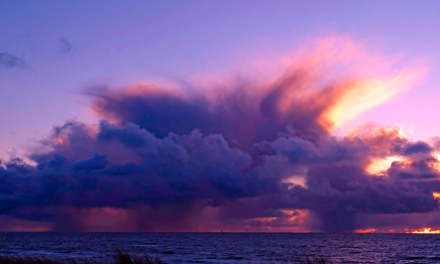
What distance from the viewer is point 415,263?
8462cm

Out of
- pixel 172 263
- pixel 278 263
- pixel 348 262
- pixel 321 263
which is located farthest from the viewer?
pixel 348 262

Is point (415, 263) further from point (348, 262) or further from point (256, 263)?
point (256, 263)

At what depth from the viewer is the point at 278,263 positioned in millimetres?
74125

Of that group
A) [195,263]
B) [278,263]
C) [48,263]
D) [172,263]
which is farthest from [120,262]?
[278,263]

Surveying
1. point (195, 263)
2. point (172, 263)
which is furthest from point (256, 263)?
point (172, 263)

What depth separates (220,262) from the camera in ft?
254

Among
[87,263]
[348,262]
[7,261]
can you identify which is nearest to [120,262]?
[87,263]

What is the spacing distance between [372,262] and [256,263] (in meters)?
27.5

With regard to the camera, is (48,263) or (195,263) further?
(195,263)

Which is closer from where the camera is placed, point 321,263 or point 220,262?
point 321,263

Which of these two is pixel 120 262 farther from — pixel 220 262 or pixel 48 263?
pixel 220 262

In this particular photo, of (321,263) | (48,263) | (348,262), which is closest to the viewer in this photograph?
(321,263)

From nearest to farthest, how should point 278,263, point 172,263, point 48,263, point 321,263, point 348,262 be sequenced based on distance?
point 321,263 → point 48,263 → point 172,263 → point 278,263 → point 348,262

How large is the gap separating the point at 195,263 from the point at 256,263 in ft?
37.1
